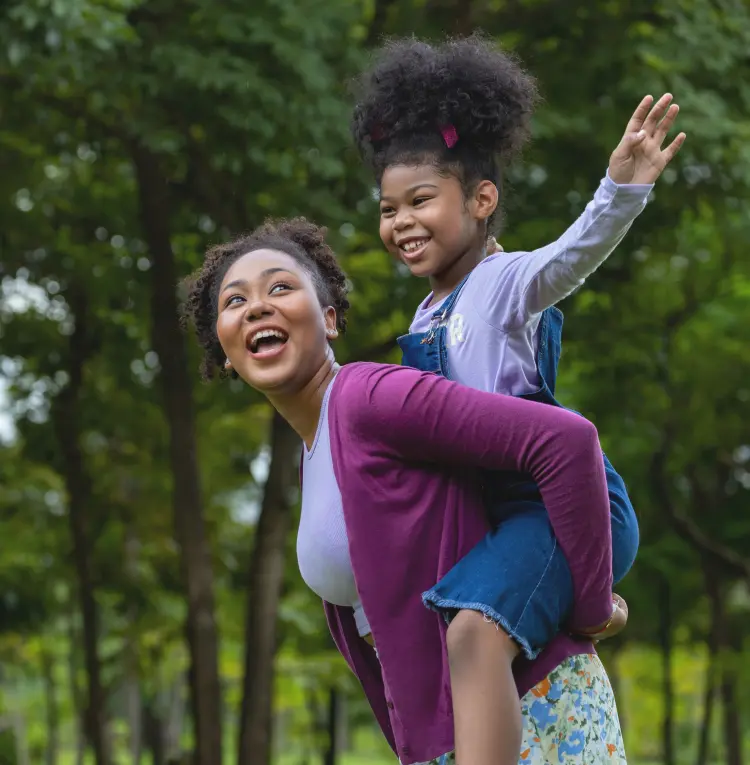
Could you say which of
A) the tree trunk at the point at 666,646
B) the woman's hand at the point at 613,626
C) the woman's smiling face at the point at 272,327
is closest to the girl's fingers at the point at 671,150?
the woman's smiling face at the point at 272,327

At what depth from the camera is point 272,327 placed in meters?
2.88


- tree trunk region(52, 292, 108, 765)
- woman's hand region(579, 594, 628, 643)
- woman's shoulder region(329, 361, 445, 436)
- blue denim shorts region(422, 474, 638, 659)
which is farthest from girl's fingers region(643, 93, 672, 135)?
tree trunk region(52, 292, 108, 765)

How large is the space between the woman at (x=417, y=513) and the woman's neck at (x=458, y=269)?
17.2 inches

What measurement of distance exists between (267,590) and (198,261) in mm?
2875

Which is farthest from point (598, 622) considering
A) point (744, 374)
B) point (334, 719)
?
point (334, 719)

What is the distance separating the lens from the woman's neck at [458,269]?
319 cm

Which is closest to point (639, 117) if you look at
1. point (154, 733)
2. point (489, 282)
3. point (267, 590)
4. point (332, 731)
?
point (489, 282)

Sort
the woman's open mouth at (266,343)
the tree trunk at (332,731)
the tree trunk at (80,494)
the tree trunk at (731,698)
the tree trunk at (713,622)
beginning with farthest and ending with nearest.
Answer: the tree trunk at (332,731) → the tree trunk at (713,622) → the tree trunk at (731,698) → the tree trunk at (80,494) → the woman's open mouth at (266,343)

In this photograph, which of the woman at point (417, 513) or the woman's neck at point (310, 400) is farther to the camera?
the woman's neck at point (310, 400)

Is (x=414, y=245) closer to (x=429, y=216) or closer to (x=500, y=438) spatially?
(x=429, y=216)

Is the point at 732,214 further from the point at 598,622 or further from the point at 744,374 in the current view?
the point at 598,622

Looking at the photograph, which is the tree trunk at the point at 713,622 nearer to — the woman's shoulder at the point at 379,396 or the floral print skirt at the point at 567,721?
the floral print skirt at the point at 567,721

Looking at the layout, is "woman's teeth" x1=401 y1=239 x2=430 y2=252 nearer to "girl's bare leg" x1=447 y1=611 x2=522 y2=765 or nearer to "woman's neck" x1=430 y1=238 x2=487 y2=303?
"woman's neck" x1=430 y1=238 x2=487 y2=303

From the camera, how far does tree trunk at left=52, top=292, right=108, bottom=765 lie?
1341 cm
